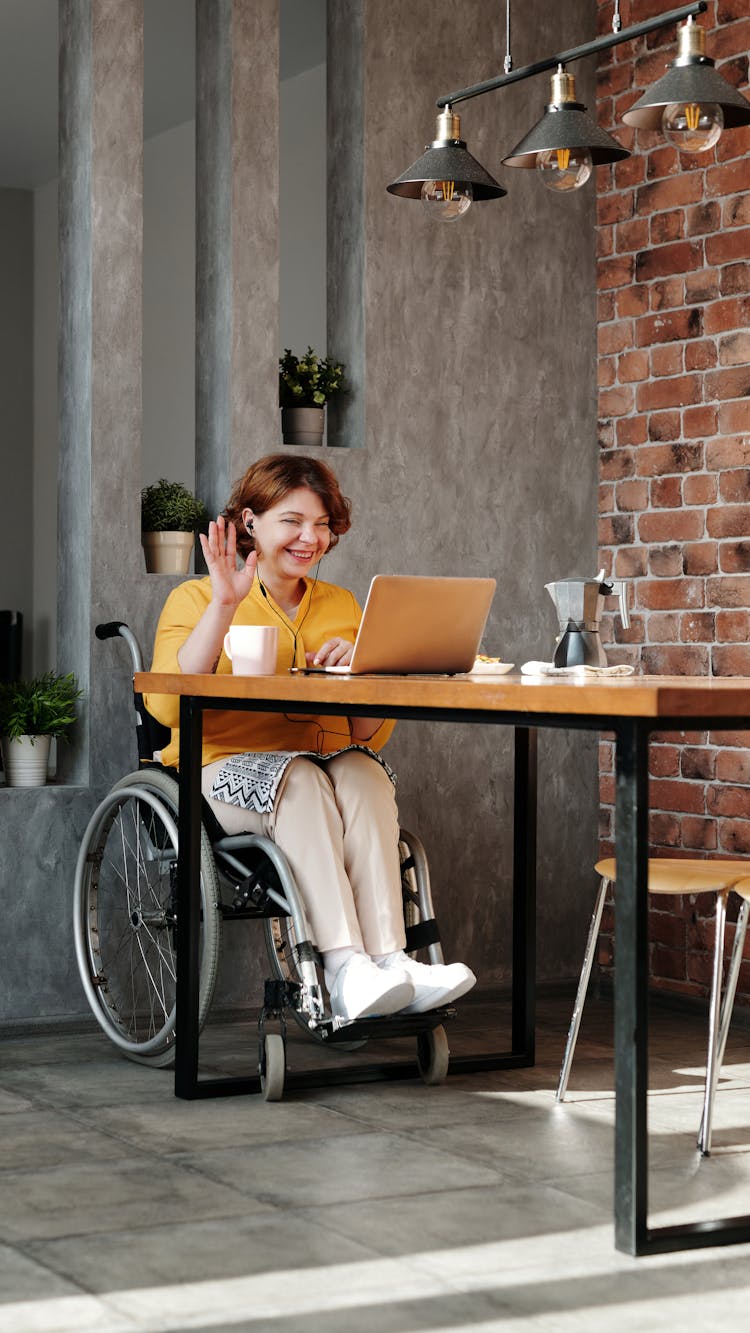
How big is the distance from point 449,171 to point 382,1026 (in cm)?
162

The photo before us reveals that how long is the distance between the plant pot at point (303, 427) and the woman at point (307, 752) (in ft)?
1.63

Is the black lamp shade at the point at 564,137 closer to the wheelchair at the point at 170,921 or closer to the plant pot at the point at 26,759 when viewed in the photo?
the wheelchair at the point at 170,921

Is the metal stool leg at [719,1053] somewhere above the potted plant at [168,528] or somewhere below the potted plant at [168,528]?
below

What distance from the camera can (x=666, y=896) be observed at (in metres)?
4.30

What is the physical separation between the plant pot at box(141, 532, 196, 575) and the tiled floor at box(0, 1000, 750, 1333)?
1.15 m

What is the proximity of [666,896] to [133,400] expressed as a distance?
1.80m

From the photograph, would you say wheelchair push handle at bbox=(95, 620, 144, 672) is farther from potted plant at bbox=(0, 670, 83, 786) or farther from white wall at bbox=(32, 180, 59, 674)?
white wall at bbox=(32, 180, 59, 674)

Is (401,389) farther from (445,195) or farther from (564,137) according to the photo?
(564,137)

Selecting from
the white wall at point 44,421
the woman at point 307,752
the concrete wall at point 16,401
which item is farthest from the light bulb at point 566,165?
the concrete wall at point 16,401

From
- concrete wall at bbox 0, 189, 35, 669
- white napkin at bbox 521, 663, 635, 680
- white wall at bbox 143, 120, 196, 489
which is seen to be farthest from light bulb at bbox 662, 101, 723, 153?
concrete wall at bbox 0, 189, 35, 669

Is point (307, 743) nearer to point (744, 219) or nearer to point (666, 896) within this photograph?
point (666, 896)

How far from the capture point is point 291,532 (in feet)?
12.0

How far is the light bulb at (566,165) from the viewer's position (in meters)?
3.13

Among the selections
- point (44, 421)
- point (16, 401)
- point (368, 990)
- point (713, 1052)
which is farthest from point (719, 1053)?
point (16, 401)
